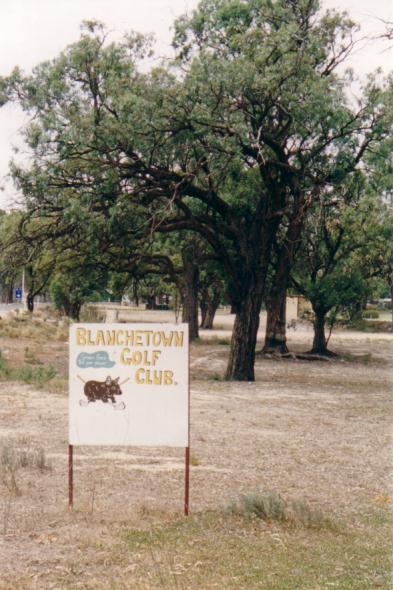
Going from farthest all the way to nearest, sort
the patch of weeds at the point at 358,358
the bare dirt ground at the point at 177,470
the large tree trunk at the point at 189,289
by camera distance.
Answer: the large tree trunk at the point at 189,289, the patch of weeds at the point at 358,358, the bare dirt ground at the point at 177,470

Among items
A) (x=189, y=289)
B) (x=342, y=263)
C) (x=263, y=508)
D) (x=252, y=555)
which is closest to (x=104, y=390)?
(x=263, y=508)

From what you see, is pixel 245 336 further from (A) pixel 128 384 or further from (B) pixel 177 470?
(A) pixel 128 384

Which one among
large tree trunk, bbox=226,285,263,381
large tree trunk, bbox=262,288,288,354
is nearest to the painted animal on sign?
large tree trunk, bbox=226,285,263,381

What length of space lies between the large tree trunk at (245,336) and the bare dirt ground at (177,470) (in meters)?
1.84

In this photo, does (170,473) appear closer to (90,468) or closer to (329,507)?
(90,468)

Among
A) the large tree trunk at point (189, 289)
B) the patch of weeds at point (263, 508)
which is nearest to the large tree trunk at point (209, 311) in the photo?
the large tree trunk at point (189, 289)

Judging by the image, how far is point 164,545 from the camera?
683 cm

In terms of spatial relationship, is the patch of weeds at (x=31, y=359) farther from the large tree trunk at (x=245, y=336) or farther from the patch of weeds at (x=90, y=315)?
the patch of weeds at (x=90, y=315)

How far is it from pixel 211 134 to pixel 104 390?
37.9ft

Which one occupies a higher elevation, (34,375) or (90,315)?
(90,315)

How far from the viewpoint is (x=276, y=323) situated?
31312 millimetres

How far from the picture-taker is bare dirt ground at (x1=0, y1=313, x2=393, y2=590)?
6.88 metres

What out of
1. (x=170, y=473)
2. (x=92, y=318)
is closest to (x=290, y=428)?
(x=170, y=473)

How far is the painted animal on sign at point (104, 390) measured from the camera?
7930 millimetres
